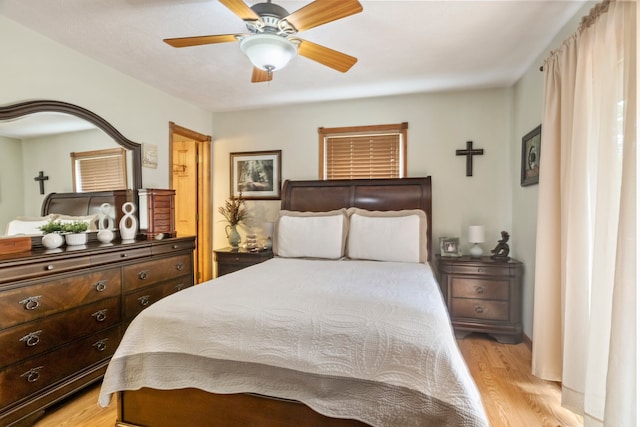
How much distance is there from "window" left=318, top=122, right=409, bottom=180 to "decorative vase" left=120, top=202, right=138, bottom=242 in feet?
6.74

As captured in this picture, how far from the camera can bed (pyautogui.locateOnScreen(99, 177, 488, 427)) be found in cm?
123

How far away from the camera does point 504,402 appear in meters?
2.06

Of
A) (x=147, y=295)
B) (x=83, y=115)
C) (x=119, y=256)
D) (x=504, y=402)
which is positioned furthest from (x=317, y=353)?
(x=83, y=115)

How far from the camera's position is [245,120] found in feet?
13.9

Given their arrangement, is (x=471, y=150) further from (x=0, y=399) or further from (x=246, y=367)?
(x=0, y=399)

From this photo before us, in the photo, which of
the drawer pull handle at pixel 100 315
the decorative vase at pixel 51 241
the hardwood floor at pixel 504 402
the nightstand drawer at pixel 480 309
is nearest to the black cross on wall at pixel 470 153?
the nightstand drawer at pixel 480 309

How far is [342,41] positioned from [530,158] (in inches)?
76.4

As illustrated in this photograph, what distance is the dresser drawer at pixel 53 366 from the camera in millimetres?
1776

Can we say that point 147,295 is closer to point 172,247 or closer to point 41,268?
point 172,247

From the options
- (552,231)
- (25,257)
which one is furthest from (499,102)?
(25,257)

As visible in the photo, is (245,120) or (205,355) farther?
(245,120)

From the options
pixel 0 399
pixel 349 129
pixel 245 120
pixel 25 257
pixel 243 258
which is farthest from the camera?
pixel 245 120

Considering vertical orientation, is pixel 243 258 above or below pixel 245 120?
below

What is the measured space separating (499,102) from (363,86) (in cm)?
147
